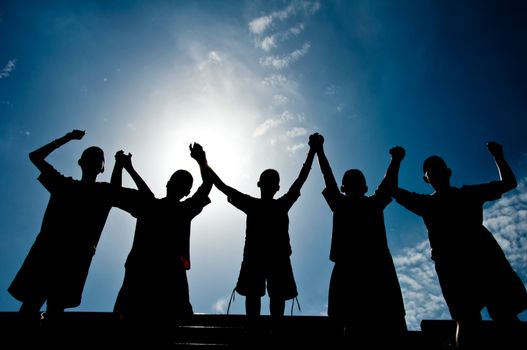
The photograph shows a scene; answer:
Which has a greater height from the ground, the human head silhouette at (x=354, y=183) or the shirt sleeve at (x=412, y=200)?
the human head silhouette at (x=354, y=183)

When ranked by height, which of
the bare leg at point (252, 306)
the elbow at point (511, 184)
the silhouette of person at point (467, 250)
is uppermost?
the elbow at point (511, 184)

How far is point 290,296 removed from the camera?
3.92 metres

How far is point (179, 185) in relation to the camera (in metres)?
4.68

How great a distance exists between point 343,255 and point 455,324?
152 cm

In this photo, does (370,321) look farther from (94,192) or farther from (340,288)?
(94,192)

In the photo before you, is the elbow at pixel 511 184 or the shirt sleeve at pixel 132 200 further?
the shirt sleeve at pixel 132 200

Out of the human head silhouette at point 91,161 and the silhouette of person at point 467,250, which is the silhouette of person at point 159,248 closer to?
the human head silhouette at point 91,161

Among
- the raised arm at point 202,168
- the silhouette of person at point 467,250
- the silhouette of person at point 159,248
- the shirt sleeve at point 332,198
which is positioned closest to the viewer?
the silhouette of person at point 467,250

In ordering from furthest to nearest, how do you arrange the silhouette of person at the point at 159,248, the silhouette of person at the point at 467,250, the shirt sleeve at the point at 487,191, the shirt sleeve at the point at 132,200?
the shirt sleeve at the point at 132,200, the shirt sleeve at the point at 487,191, the silhouette of person at the point at 159,248, the silhouette of person at the point at 467,250

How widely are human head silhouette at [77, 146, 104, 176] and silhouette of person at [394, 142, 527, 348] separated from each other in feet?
13.9

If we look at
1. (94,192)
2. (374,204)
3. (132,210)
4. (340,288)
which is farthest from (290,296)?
(94,192)

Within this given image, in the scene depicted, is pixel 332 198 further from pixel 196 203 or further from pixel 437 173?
pixel 196 203

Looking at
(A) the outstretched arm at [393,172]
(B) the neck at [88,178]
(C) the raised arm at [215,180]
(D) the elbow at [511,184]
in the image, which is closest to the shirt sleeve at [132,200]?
(B) the neck at [88,178]

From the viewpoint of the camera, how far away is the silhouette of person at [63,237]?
12.0ft
